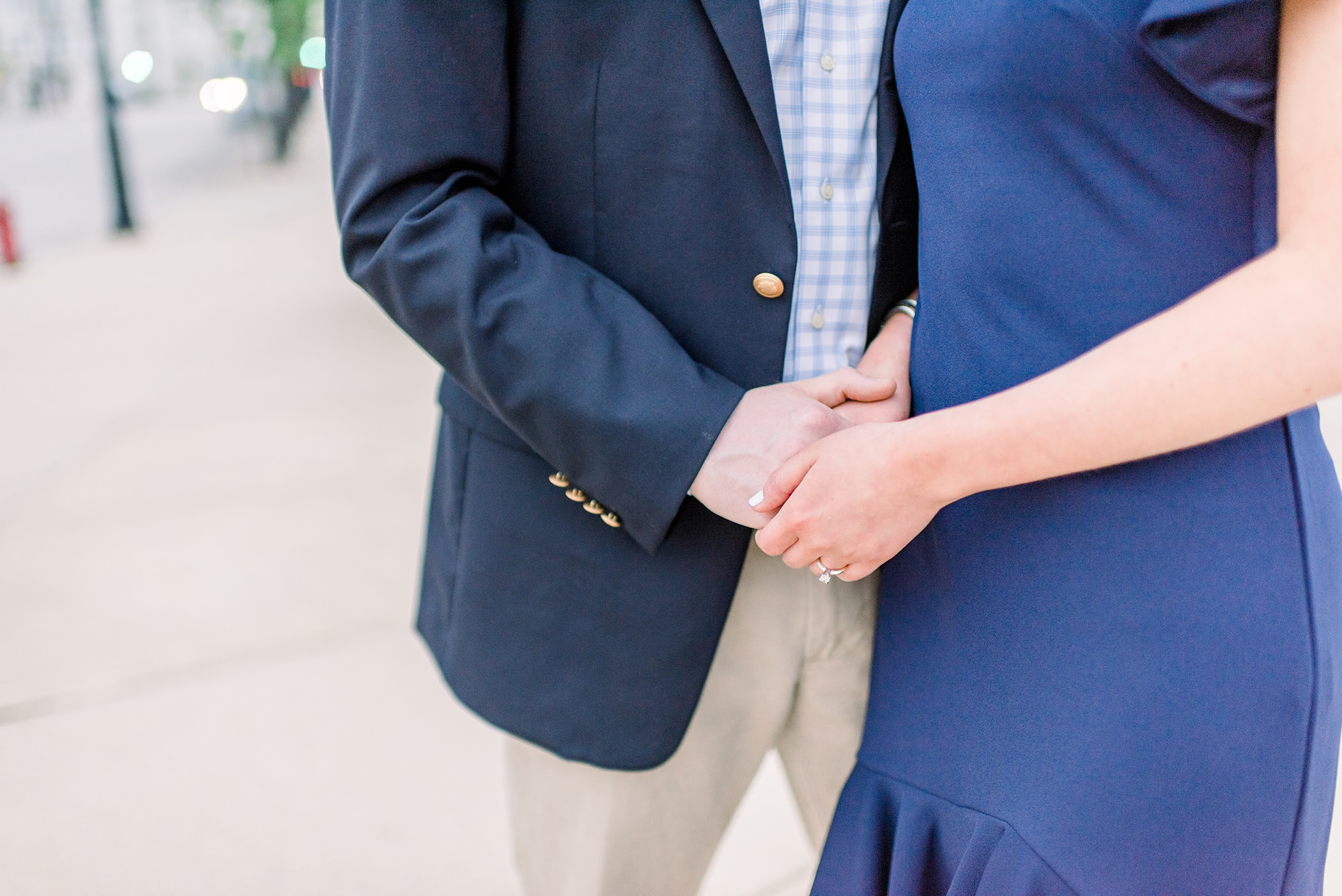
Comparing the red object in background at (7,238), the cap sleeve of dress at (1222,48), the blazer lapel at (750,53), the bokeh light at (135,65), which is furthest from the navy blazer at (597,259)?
the bokeh light at (135,65)

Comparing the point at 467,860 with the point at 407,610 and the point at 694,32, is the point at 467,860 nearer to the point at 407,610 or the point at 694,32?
the point at 407,610

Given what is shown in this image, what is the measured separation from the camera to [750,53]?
0.84 m

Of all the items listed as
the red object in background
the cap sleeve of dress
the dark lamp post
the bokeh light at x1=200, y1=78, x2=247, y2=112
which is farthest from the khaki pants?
the dark lamp post

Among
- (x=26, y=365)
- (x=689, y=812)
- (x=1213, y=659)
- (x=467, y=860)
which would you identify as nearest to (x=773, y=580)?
(x=689, y=812)

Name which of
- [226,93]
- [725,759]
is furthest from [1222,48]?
[226,93]

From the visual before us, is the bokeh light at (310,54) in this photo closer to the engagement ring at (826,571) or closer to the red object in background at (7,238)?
the red object in background at (7,238)

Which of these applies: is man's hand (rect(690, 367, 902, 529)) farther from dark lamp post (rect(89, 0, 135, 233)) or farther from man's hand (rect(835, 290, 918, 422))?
dark lamp post (rect(89, 0, 135, 233))

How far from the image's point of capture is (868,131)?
0.93m

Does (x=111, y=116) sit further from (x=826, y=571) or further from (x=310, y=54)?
(x=826, y=571)

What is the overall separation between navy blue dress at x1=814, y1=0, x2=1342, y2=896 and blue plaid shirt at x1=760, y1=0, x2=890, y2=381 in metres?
0.08

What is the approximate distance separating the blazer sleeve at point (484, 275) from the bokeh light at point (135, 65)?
30.9 feet

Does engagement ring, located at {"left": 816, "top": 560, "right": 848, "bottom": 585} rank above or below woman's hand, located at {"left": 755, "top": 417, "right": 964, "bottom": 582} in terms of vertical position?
below

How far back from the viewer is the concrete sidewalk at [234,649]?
6.56ft

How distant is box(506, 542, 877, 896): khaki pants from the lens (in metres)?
1.04
